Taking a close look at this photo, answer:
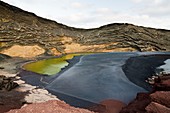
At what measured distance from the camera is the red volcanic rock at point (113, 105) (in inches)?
442

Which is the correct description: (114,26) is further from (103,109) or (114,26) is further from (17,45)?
(103,109)

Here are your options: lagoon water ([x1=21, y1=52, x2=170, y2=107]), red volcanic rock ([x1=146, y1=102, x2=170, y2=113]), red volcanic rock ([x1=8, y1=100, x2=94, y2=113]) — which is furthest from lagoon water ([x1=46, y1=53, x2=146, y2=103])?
red volcanic rock ([x1=8, y1=100, x2=94, y2=113])

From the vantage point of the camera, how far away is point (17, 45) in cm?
3297

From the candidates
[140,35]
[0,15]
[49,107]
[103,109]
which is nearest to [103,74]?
[103,109]

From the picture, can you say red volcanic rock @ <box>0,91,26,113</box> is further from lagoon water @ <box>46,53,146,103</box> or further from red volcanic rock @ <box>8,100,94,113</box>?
red volcanic rock @ <box>8,100,94,113</box>

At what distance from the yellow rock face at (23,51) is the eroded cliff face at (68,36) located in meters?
0.52

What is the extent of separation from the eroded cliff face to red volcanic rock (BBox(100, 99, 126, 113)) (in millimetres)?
23152

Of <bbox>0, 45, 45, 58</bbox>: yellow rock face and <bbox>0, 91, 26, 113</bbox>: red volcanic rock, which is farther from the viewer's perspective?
<bbox>0, 45, 45, 58</bbox>: yellow rock face

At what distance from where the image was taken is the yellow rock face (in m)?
31.6

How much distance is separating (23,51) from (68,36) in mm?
9246

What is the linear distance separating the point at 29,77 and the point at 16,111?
11327 mm

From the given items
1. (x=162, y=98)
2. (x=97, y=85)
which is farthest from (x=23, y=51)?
(x=162, y=98)

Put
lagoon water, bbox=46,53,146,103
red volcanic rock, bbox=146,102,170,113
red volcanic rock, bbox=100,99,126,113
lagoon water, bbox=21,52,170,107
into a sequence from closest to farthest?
red volcanic rock, bbox=146,102,170,113, red volcanic rock, bbox=100,99,126,113, lagoon water, bbox=21,52,170,107, lagoon water, bbox=46,53,146,103

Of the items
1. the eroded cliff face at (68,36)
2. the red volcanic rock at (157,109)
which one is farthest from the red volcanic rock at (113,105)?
the eroded cliff face at (68,36)
